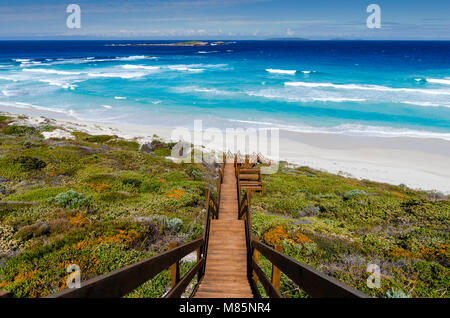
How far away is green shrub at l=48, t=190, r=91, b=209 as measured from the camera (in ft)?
30.3

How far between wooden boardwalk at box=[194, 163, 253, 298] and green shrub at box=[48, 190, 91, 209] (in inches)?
202

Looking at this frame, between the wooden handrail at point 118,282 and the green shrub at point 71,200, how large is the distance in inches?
312

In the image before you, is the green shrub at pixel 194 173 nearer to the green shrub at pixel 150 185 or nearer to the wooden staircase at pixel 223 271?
the green shrub at pixel 150 185

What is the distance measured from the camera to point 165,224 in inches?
317

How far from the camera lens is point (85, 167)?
14.7 metres

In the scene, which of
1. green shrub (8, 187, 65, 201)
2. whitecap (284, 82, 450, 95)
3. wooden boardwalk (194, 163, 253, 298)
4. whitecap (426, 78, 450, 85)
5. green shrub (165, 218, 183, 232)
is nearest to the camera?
wooden boardwalk (194, 163, 253, 298)

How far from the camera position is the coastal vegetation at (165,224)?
5.63m

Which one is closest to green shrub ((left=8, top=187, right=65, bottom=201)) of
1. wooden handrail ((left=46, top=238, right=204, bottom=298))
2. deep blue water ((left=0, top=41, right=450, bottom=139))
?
wooden handrail ((left=46, top=238, right=204, bottom=298))

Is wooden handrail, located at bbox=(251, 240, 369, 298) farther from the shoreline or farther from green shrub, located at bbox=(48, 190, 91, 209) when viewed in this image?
the shoreline

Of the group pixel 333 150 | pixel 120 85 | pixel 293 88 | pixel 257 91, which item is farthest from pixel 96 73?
pixel 333 150

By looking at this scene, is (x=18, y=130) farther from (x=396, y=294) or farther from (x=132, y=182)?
(x=396, y=294)

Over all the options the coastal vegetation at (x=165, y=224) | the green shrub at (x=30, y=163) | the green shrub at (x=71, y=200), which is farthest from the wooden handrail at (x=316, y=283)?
the green shrub at (x=30, y=163)

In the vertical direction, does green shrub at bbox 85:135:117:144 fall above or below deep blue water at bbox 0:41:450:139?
below
